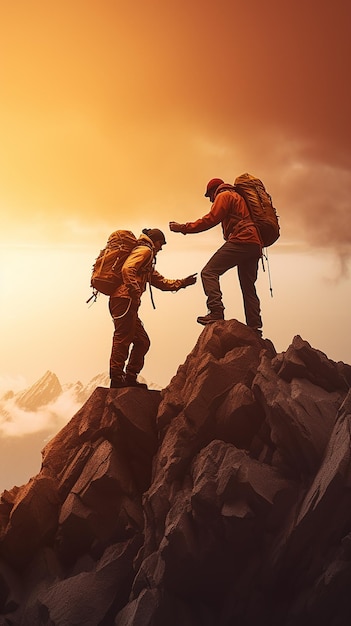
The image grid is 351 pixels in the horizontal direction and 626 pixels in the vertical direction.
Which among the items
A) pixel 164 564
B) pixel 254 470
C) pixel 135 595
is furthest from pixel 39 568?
pixel 254 470

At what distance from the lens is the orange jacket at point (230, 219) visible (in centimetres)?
1698

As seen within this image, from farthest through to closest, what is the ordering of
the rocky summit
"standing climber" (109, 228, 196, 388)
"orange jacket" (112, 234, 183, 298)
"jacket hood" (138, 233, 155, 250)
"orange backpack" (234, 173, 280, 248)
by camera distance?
"jacket hood" (138, 233, 155, 250)
"orange backpack" (234, 173, 280, 248)
"standing climber" (109, 228, 196, 388)
"orange jacket" (112, 234, 183, 298)
the rocky summit

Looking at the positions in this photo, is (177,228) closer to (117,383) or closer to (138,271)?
(138,271)

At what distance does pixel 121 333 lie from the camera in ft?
55.6

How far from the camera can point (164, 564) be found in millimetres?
11539

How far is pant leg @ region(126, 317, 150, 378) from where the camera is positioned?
17.5 metres

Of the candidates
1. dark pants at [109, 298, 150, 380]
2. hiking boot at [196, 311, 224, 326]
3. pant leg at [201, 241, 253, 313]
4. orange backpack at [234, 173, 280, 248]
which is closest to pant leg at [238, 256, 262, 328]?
pant leg at [201, 241, 253, 313]

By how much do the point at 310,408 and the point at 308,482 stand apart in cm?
167

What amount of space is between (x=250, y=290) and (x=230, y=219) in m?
2.37

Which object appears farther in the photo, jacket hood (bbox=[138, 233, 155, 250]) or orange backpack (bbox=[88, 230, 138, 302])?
jacket hood (bbox=[138, 233, 155, 250])

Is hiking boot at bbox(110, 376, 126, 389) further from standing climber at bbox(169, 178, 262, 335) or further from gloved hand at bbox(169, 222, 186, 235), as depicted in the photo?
gloved hand at bbox(169, 222, 186, 235)

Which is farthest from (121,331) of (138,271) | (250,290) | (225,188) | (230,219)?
(225,188)

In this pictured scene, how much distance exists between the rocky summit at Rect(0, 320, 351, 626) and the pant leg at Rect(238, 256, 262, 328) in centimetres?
139

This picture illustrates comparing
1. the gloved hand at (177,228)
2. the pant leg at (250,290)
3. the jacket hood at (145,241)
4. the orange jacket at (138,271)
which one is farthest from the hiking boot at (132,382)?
the gloved hand at (177,228)
